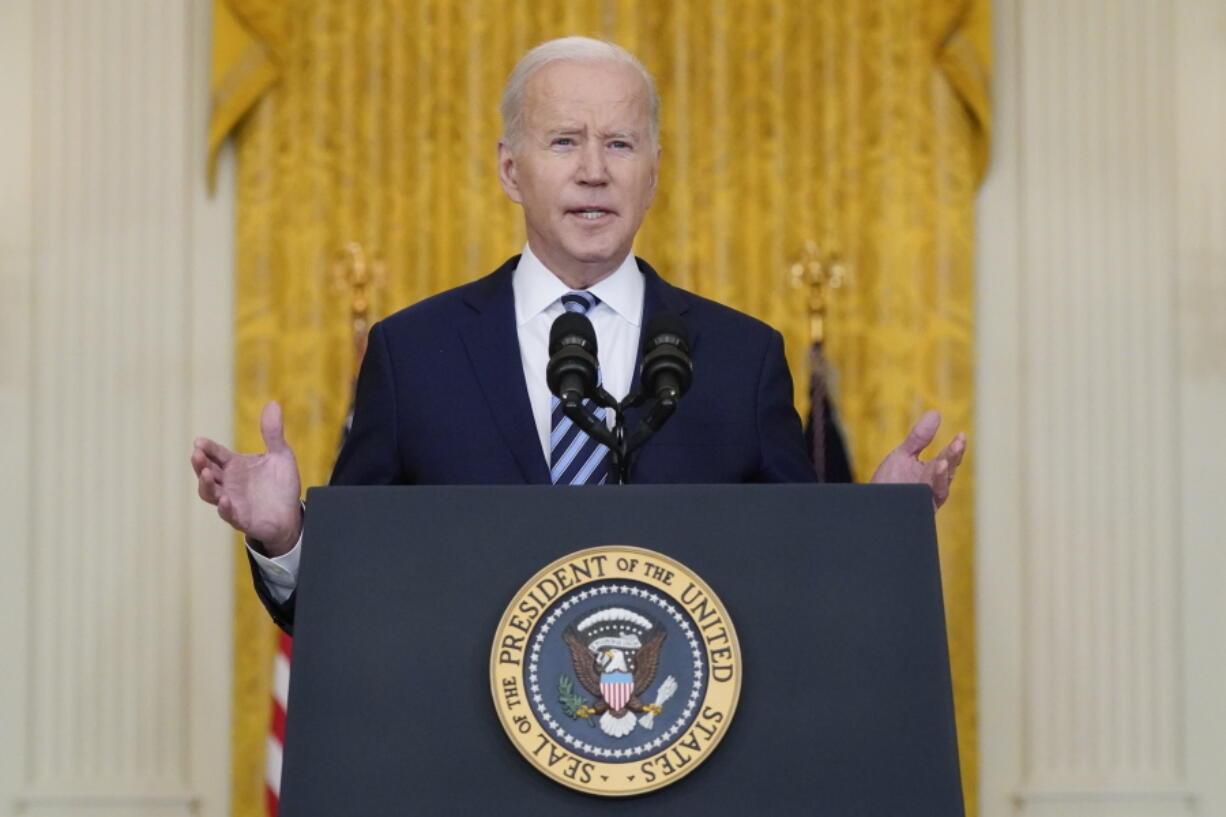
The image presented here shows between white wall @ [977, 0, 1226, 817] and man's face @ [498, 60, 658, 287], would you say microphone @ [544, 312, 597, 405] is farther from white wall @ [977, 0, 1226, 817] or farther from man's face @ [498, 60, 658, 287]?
white wall @ [977, 0, 1226, 817]

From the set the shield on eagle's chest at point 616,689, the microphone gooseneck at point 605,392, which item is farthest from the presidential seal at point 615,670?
the microphone gooseneck at point 605,392

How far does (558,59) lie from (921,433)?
783mm

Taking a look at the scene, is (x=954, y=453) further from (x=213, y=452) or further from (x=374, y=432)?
(x=213, y=452)

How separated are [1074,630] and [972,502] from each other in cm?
51

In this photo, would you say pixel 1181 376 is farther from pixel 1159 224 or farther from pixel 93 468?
pixel 93 468

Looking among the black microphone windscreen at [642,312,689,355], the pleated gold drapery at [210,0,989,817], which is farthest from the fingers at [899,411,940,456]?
the pleated gold drapery at [210,0,989,817]

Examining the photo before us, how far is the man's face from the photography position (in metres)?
2.68

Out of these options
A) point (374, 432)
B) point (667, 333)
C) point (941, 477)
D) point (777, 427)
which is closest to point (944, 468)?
point (941, 477)

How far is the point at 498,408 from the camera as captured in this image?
258cm

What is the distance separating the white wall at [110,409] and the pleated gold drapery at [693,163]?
20cm

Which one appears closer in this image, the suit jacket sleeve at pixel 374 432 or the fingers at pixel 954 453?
the fingers at pixel 954 453

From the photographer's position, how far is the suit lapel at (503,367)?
2.54 m

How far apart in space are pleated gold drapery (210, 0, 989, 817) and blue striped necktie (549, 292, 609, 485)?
311 centimetres

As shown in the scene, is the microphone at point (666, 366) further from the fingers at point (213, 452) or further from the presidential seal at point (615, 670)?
the fingers at point (213, 452)
